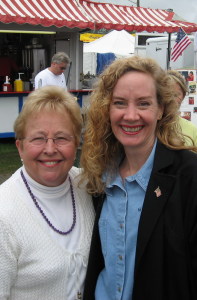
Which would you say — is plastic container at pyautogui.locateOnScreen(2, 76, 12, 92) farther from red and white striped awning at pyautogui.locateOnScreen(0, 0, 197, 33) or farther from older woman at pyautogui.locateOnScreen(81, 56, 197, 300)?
older woman at pyautogui.locateOnScreen(81, 56, 197, 300)

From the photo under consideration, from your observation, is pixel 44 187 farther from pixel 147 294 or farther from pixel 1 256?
pixel 147 294

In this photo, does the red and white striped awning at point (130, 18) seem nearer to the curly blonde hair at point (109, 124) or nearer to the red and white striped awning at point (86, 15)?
the red and white striped awning at point (86, 15)

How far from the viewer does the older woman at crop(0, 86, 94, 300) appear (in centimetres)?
171

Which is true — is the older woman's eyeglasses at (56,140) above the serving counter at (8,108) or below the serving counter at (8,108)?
above

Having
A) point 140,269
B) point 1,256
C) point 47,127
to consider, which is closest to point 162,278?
point 140,269

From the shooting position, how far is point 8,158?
26.2ft

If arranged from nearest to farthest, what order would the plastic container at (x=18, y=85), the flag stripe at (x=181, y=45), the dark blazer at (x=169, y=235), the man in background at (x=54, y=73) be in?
the dark blazer at (x=169, y=235)
the man in background at (x=54, y=73)
the plastic container at (x=18, y=85)
the flag stripe at (x=181, y=45)

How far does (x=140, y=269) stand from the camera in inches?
65.1

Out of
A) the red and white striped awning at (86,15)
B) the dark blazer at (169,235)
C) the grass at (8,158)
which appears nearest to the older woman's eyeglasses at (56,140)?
the dark blazer at (169,235)

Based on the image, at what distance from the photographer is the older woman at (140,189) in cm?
159

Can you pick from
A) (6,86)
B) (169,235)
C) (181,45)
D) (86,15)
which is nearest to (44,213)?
(169,235)

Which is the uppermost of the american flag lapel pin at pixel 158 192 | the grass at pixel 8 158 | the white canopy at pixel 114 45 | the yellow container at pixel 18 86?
the white canopy at pixel 114 45

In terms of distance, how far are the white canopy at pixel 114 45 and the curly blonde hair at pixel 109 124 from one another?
16.1 metres

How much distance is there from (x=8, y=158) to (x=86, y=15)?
3.87 meters
